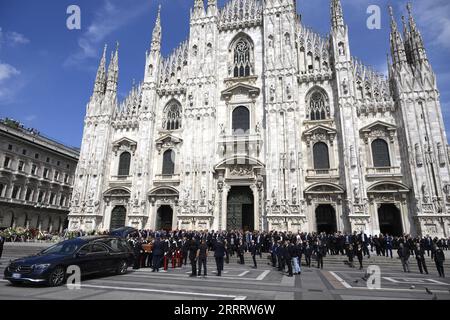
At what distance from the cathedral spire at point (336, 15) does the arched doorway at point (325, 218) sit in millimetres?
17131

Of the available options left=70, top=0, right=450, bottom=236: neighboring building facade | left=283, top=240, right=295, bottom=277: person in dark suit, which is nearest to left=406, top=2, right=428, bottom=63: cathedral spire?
left=70, top=0, right=450, bottom=236: neighboring building facade

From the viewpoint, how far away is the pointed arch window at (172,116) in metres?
30.8

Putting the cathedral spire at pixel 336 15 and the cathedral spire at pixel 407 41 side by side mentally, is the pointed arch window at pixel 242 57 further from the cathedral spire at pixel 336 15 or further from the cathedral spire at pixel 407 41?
the cathedral spire at pixel 407 41

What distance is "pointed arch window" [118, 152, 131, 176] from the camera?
30.6 m

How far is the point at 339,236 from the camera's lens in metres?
19.2

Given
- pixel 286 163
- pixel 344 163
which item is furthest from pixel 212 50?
pixel 344 163

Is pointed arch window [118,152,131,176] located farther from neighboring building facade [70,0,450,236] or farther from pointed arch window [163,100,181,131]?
pointed arch window [163,100,181,131]

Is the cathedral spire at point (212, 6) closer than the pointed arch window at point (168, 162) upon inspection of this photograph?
No

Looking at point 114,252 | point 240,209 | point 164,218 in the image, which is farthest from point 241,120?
point 114,252

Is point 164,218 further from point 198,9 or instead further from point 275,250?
point 198,9

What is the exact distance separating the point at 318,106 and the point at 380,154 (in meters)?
6.99

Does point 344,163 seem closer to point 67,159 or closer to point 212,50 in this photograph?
point 212,50

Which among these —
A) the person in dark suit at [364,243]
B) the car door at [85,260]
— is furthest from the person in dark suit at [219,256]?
the person in dark suit at [364,243]
